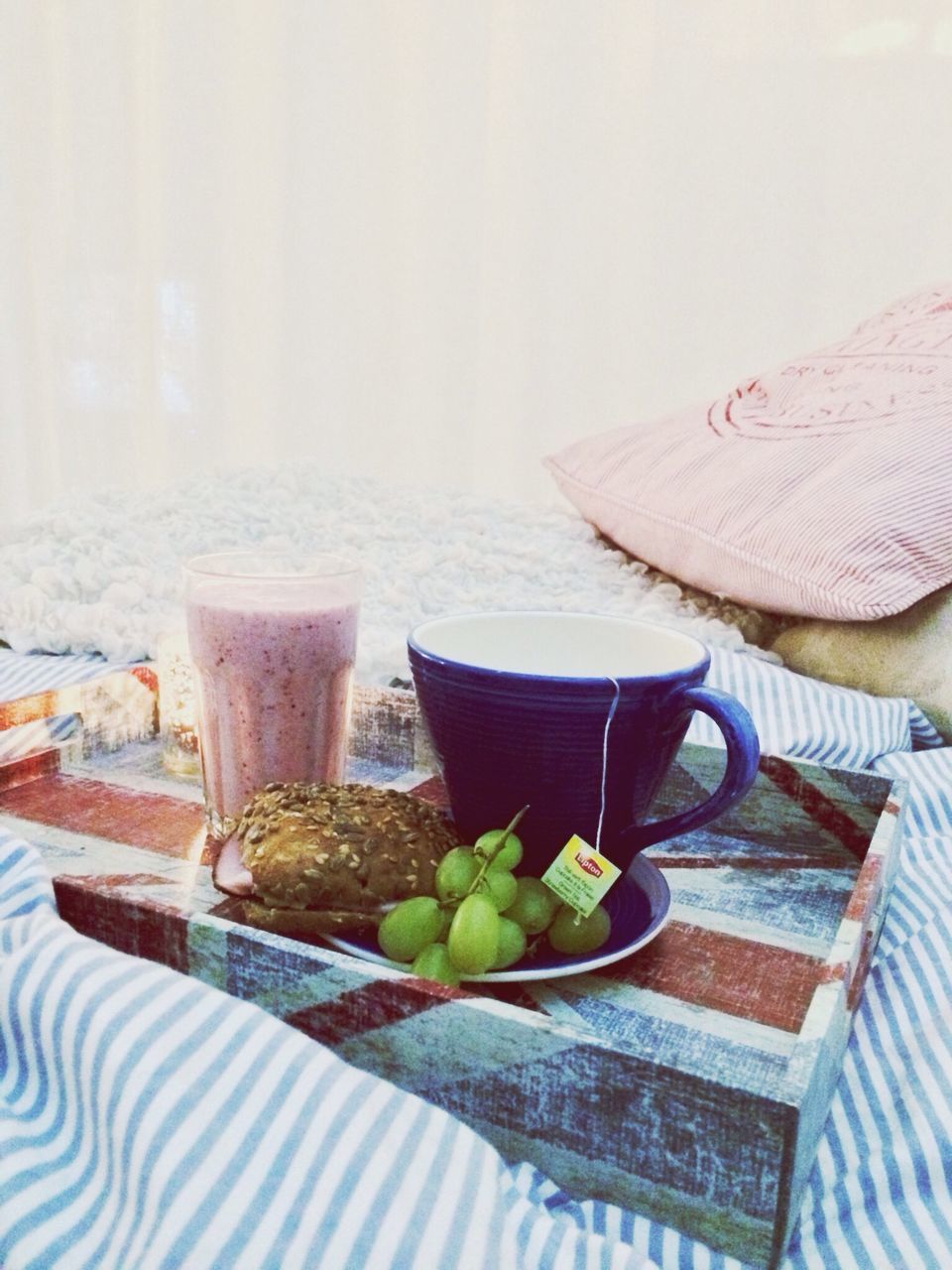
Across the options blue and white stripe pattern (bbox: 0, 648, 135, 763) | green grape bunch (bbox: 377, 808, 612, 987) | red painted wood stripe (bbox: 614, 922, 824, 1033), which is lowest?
blue and white stripe pattern (bbox: 0, 648, 135, 763)

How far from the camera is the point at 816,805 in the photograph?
25.0 inches

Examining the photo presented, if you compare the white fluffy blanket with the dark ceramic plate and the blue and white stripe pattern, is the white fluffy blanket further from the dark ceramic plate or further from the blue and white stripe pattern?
the dark ceramic plate

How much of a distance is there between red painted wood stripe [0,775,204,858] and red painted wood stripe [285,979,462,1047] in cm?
21

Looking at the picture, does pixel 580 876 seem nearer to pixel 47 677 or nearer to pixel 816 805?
pixel 816 805

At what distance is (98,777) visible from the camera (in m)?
0.70

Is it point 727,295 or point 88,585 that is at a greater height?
point 727,295

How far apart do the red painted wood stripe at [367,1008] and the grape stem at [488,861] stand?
7 centimetres

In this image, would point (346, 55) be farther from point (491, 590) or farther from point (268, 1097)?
point (268, 1097)

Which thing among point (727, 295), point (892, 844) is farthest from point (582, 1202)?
point (727, 295)

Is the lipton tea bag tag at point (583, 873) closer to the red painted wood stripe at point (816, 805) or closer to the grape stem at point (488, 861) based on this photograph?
the grape stem at point (488, 861)

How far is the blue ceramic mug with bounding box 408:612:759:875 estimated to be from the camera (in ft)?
1.53

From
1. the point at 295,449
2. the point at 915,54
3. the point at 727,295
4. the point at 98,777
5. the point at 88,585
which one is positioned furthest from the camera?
the point at 295,449

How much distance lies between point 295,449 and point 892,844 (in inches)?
88.6

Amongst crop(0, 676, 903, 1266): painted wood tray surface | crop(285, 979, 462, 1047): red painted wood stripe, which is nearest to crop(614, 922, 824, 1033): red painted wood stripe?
crop(0, 676, 903, 1266): painted wood tray surface
